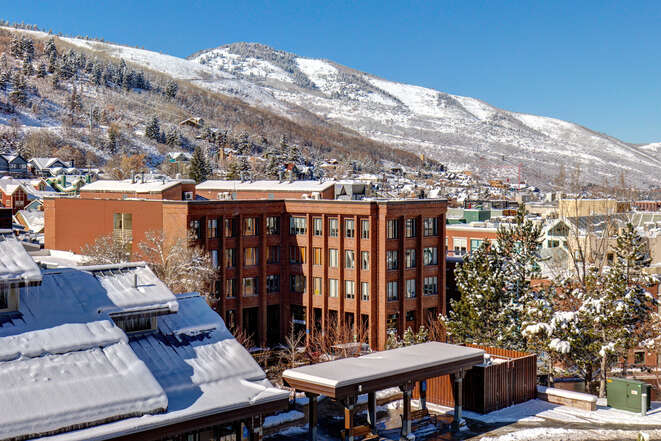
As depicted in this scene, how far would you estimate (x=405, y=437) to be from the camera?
26453 mm

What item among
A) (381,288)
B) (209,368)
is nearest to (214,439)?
(209,368)

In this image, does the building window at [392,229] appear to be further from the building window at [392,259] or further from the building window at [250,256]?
the building window at [250,256]

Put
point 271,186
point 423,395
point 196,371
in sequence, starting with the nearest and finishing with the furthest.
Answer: point 196,371
point 423,395
point 271,186

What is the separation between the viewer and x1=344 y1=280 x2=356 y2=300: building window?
199 ft

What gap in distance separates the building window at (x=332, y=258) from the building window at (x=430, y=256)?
7750 mm

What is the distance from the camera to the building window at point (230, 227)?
60263 mm

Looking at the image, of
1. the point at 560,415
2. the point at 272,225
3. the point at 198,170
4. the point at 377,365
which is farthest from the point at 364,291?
the point at 198,170

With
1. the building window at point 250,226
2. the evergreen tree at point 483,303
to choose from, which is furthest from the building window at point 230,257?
the evergreen tree at point 483,303

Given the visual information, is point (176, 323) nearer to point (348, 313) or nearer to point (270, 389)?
point (270, 389)

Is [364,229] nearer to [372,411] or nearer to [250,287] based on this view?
[250,287]

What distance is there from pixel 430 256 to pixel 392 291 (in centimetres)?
542

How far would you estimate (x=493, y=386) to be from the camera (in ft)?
102

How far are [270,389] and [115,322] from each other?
5.33 m

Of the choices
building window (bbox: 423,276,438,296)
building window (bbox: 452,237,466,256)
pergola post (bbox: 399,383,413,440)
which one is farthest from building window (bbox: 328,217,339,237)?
pergola post (bbox: 399,383,413,440)
